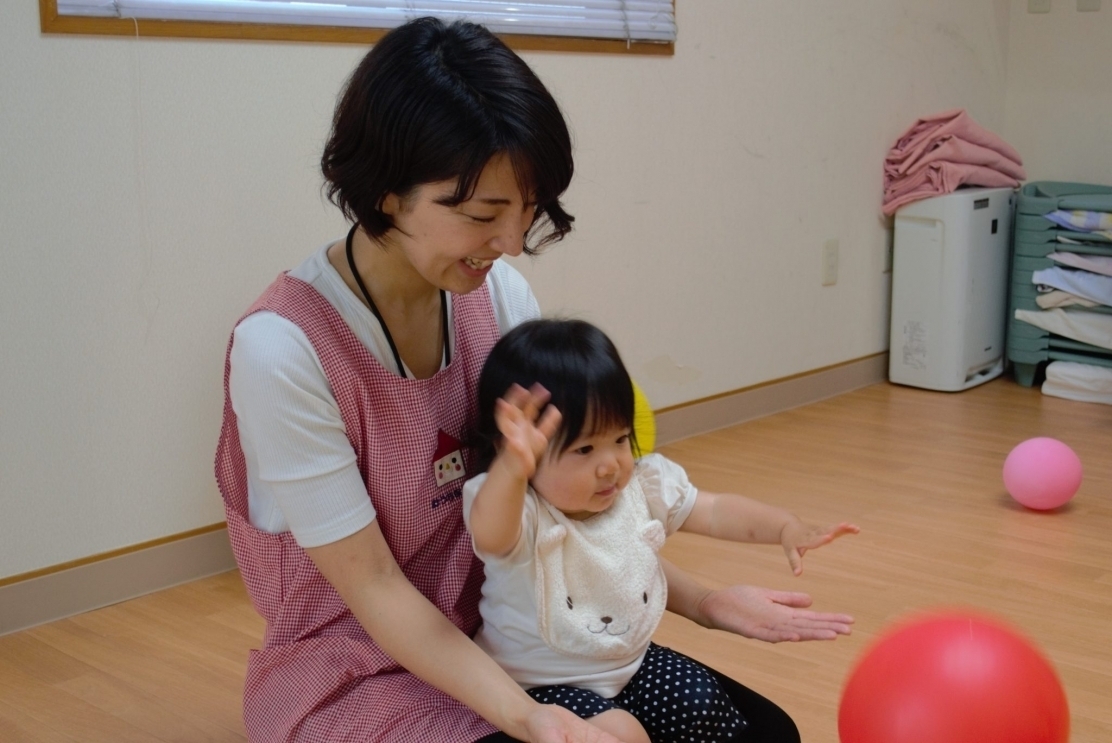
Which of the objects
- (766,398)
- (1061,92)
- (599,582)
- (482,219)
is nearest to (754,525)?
(599,582)

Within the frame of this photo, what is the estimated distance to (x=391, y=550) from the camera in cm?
131

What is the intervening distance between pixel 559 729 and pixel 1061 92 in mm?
4271

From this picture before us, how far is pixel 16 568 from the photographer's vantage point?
219 cm

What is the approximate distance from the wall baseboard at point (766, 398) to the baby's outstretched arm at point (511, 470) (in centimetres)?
224

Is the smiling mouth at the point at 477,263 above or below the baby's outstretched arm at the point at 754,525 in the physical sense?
above

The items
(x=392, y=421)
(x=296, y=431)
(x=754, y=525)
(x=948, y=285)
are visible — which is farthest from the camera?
(x=948, y=285)

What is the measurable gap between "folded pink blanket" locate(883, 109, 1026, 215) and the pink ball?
1.50 meters

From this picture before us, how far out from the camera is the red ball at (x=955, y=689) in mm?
1191

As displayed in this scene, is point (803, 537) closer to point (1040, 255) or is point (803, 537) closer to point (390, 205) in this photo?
point (390, 205)

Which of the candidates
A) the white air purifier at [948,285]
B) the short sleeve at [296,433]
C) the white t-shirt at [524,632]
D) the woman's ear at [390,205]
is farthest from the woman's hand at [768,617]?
the white air purifier at [948,285]

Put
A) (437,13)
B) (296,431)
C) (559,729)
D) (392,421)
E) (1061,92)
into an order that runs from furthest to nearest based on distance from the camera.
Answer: (1061,92) → (437,13) → (392,421) → (296,431) → (559,729)

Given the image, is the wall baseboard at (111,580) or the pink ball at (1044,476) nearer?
the wall baseboard at (111,580)

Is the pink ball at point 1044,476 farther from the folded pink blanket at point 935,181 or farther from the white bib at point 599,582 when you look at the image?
the white bib at point 599,582

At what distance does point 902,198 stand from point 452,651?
3383mm
